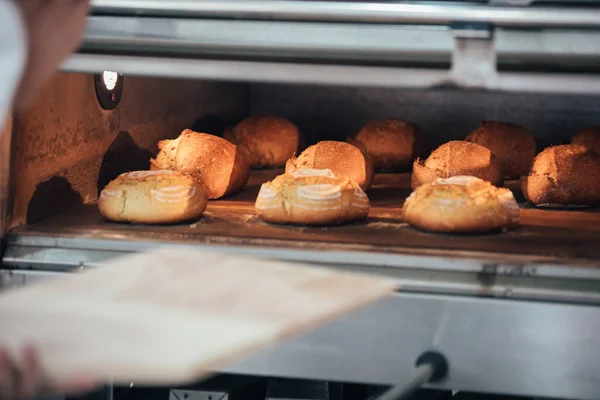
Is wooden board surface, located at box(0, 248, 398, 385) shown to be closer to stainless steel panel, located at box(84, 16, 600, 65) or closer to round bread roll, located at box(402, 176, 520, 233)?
stainless steel panel, located at box(84, 16, 600, 65)

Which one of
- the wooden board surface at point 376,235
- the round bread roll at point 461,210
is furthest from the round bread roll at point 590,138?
the round bread roll at point 461,210

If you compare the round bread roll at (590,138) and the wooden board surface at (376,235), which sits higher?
the round bread roll at (590,138)

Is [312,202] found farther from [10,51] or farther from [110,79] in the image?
[10,51]

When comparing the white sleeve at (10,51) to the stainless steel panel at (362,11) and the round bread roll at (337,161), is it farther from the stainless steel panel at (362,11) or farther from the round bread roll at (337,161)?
the round bread roll at (337,161)

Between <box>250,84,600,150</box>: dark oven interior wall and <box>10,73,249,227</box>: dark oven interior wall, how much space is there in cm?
45

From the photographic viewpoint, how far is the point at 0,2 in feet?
2.98

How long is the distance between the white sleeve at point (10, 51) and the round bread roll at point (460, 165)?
1387mm

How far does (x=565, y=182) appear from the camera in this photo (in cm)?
208

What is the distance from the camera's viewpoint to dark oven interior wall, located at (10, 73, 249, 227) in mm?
1769

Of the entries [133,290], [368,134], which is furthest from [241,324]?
[368,134]

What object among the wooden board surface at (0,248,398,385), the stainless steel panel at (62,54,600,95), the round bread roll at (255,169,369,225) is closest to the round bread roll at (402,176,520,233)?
the round bread roll at (255,169,369,225)

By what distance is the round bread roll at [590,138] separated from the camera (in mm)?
2396

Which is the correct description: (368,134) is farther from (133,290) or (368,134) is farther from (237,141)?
(133,290)

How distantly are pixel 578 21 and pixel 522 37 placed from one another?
10cm
